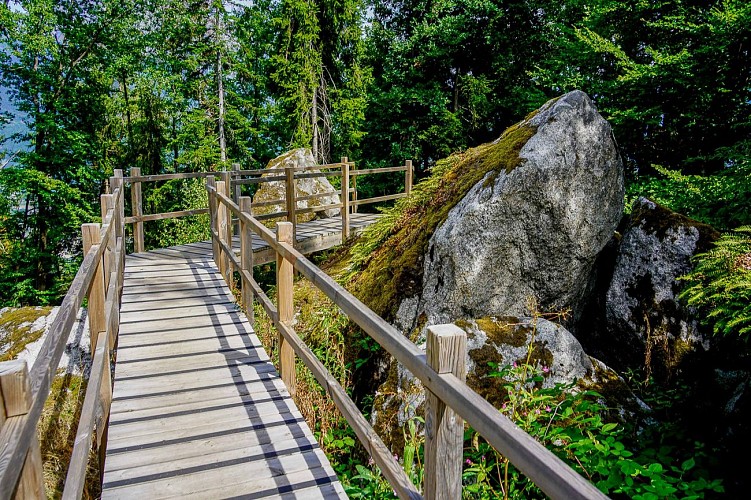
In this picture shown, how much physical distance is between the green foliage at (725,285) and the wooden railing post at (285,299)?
3.52 meters

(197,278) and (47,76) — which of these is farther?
(47,76)

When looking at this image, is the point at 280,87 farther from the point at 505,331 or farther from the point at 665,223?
the point at 505,331

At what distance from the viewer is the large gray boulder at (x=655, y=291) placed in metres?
5.97

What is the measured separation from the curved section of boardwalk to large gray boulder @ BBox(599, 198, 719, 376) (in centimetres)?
A: 409

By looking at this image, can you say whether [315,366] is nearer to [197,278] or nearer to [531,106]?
[197,278]

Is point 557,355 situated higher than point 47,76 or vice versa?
point 47,76

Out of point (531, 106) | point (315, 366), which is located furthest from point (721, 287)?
point (531, 106)

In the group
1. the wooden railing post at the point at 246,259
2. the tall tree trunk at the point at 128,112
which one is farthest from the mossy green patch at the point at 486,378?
the tall tree trunk at the point at 128,112

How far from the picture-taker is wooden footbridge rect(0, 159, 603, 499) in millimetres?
1696

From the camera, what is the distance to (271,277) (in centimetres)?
1748

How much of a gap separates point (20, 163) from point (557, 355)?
19709 millimetres

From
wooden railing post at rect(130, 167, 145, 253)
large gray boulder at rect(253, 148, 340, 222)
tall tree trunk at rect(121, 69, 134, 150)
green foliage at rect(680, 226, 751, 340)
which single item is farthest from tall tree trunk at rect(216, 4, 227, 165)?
green foliage at rect(680, 226, 751, 340)

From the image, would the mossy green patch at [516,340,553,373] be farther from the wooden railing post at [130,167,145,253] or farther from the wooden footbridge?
the wooden railing post at [130,167,145,253]

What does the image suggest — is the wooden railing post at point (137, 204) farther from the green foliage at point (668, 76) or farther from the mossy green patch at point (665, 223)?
the green foliage at point (668, 76)
